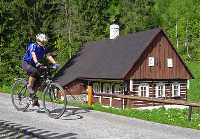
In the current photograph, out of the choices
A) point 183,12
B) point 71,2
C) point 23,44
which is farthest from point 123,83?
point 183,12

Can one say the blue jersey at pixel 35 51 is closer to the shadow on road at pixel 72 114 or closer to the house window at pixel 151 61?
the shadow on road at pixel 72 114

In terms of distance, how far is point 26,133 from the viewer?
9.22 metres

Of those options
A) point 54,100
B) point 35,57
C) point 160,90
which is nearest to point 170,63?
point 160,90

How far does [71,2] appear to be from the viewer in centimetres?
6600

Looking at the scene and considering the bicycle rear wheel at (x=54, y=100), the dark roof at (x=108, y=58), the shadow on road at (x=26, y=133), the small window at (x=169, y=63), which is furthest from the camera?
the small window at (x=169, y=63)

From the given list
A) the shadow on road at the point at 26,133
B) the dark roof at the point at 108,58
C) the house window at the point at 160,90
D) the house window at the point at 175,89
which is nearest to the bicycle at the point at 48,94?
the shadow on road at the point at 26,133

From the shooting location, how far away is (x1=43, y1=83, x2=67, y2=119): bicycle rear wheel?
36.0 feet

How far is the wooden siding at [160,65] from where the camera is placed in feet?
123

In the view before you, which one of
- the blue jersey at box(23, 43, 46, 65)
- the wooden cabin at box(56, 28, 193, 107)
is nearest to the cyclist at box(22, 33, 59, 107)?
the blue jersey at box(23, 43, 46, 65)

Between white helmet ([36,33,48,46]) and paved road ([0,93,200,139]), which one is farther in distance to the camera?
white helmet ([36,33,48,46])

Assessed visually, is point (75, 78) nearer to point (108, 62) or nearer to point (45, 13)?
point (108, 62)

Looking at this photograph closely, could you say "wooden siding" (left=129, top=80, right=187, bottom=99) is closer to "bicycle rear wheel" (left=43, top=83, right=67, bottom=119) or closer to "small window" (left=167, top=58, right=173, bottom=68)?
"small window" (left=167, top=58, right=173, bottom=68)

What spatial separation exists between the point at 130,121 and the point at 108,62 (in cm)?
2716

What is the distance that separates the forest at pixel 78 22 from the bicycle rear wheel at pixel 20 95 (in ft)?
81.8
